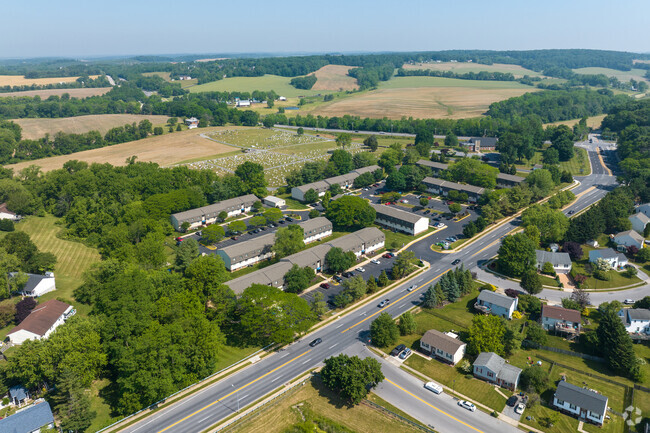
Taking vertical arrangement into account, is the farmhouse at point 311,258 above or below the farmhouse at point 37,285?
above

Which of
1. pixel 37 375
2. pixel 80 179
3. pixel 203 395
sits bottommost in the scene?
pixel 203 395

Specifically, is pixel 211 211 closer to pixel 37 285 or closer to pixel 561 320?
pixel 37 285

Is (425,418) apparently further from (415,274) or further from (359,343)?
(415,274)

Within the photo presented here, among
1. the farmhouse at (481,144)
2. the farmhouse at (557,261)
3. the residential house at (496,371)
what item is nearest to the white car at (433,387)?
the residential house at (496,371)

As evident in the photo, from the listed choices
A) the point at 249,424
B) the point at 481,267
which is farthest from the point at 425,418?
the point at 481,267

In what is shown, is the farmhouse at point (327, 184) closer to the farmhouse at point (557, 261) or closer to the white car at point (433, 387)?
the farmhouse at point (557, 261)

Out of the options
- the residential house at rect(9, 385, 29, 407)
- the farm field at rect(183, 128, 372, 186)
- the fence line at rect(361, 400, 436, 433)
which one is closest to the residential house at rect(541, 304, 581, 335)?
the fence line at rect(361, 400, 436, 433)
